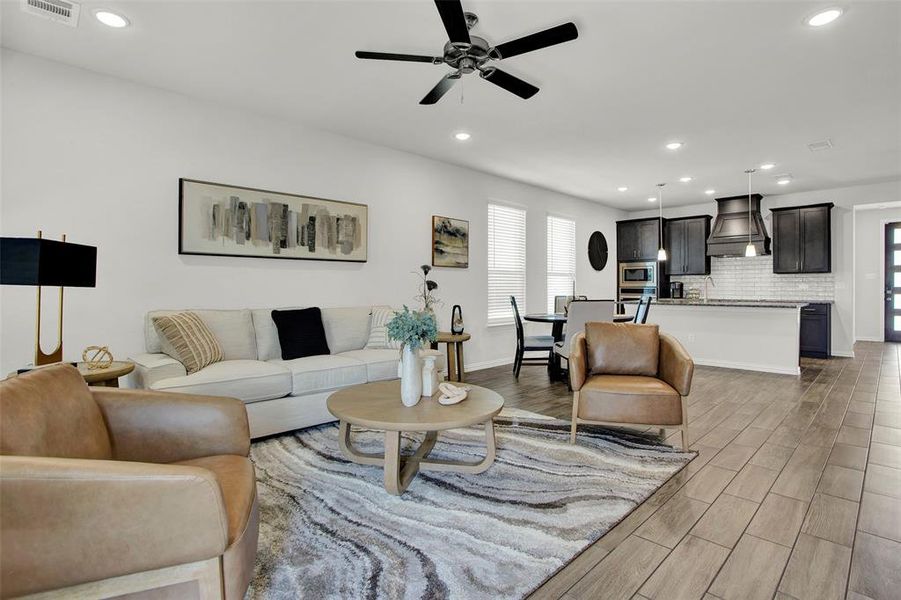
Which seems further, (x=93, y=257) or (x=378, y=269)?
(x=378, y=269)

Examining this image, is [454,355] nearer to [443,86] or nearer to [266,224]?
[266,224]

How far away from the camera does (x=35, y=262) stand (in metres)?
2.20

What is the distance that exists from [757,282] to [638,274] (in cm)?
194

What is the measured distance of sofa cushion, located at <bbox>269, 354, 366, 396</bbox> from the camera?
3.34m

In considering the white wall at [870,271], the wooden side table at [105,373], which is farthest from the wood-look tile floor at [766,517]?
the white wall at [870,271]

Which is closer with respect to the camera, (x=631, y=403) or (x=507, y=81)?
(x=507, y=81)

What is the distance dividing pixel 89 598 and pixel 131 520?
22 centimetres

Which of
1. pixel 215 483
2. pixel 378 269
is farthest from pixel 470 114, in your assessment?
pixel 215 483

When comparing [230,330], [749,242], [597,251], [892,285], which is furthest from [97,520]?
[892,285]

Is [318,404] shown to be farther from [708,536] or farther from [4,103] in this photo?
[4,103]

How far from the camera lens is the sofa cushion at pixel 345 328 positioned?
4129 mm

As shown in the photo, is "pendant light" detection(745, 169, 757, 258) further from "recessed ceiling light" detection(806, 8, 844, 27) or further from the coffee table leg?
the coffee table leg

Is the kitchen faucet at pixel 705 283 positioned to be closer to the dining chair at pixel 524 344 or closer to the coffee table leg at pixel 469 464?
the dining chair at pixel 524 344

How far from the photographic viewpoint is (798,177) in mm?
6238
